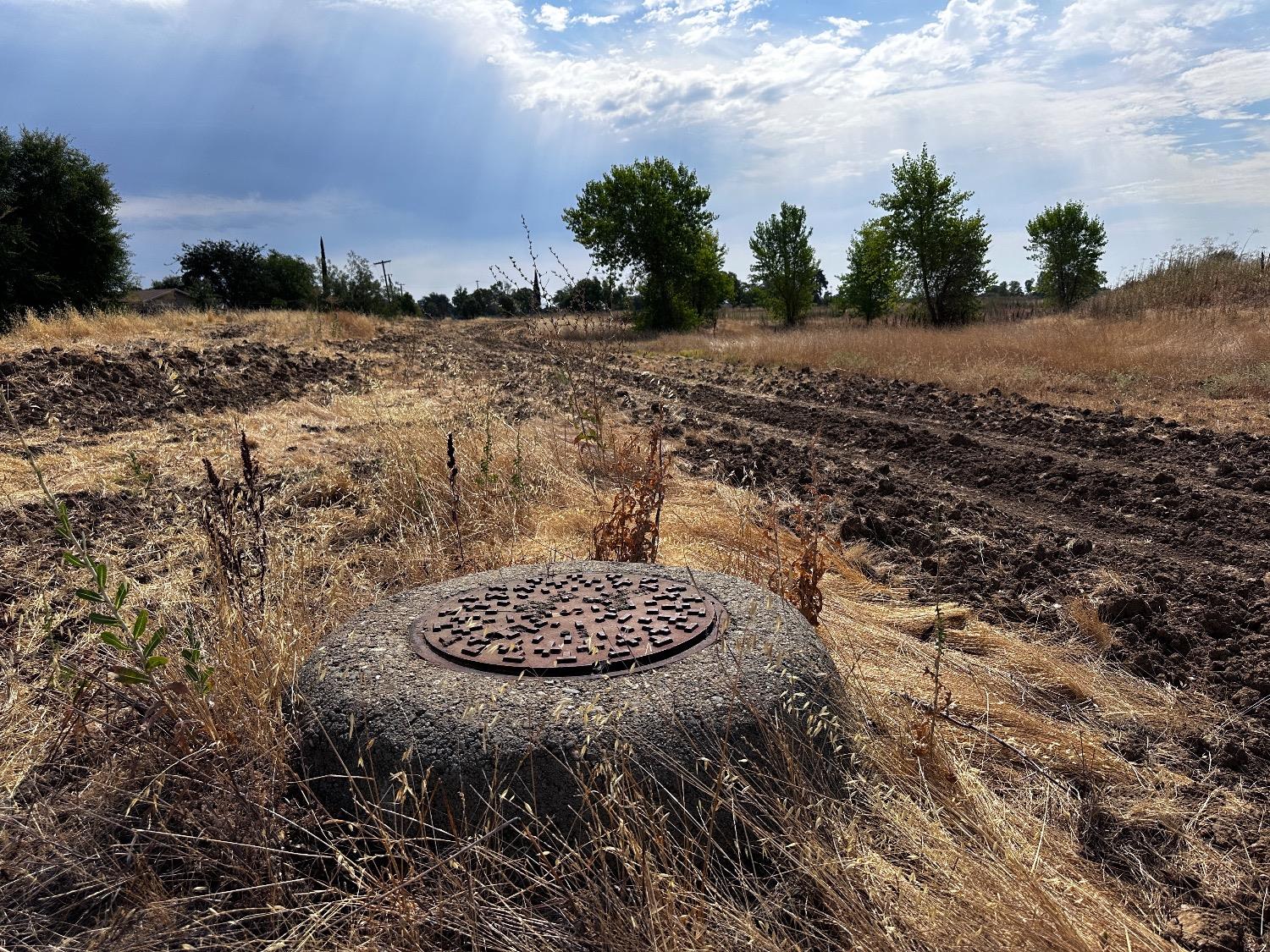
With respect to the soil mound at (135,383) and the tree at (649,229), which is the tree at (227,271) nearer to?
the tree at (649,229)

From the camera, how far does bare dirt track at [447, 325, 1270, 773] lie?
343 centimetres

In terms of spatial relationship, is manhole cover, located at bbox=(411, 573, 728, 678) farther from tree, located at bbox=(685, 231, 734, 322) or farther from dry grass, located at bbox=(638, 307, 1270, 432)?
tree, located at bbox=(685, 231, 734, 322)

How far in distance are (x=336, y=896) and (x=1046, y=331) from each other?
716 inches

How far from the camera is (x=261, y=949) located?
177 cm

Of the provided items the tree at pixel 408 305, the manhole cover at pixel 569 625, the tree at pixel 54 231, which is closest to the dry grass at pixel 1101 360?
the manhole cover at pixel 569 625

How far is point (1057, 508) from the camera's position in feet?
17.4

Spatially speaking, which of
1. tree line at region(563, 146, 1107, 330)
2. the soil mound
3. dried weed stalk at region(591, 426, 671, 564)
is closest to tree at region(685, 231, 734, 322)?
tree line at region(563, 146, 1107, 330)

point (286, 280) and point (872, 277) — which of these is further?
point (286, 280)

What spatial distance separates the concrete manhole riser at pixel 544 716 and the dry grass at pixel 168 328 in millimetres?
10718

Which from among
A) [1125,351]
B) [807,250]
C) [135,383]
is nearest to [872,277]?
[807,250]

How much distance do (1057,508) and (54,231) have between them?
26242mm

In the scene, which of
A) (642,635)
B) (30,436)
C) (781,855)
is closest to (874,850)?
(781,855)

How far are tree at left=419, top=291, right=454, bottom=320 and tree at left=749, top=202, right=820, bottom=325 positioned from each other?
79.1 feet

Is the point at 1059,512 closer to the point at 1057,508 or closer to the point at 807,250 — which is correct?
the point at 1057,508
